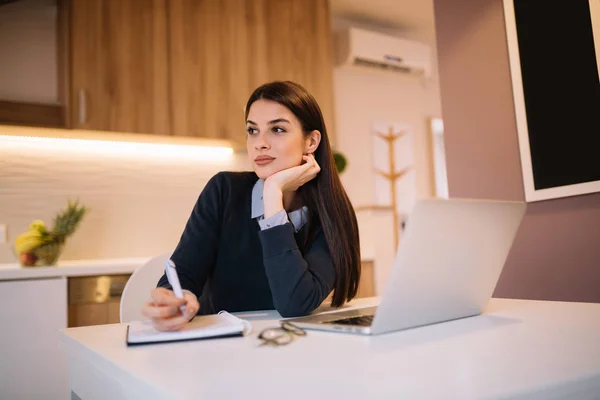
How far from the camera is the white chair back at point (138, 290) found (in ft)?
4.53

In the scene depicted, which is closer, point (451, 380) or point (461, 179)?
point (451, 380)

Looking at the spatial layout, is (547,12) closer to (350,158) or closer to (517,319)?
(517,319)

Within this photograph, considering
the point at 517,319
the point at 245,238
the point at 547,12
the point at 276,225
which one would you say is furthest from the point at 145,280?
the point at 547,12

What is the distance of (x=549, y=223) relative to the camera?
1.88 m

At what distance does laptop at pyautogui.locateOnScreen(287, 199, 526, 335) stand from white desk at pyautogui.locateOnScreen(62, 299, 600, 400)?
1.3 inches

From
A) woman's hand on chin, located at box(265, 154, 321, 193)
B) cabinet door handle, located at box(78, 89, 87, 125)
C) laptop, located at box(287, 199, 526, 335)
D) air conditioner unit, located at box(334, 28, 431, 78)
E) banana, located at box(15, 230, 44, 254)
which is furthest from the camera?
air conditioner unit, located at box(334, 28, 431, 78)

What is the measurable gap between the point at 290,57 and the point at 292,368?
281 cm

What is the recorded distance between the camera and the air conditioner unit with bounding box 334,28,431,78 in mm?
3992

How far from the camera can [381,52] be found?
4.11 m

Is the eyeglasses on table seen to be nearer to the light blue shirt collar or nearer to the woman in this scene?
the woman

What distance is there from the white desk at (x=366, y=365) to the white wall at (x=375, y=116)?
2863 millimetres

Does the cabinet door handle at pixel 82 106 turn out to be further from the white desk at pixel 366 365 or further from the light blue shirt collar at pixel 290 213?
the white desk at pixel 366 365

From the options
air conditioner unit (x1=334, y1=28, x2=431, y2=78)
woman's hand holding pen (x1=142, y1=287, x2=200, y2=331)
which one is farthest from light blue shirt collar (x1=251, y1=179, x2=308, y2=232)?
air conditioner unit (x1=334, y1=28, x2=431, y2=78)

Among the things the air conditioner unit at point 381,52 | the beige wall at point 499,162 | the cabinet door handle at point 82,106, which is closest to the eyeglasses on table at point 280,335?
the beige wall at point 499,162
